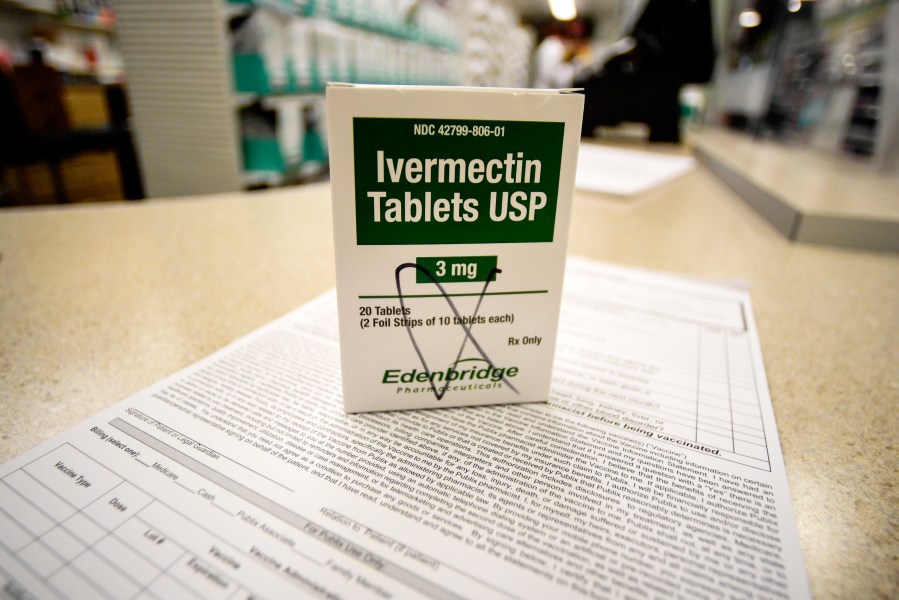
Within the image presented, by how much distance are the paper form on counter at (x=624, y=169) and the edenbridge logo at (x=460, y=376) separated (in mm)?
711

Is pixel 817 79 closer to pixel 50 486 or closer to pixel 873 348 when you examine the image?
pixel 873 348

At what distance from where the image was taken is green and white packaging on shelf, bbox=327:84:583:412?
0.29m

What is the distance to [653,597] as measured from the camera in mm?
219

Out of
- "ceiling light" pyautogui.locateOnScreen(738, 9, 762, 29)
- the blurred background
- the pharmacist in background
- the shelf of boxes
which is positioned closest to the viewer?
the blurred background

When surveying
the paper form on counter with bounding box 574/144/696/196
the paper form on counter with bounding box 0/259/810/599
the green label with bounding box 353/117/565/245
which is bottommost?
the paper form on counter with bounding box 0/259/810/599

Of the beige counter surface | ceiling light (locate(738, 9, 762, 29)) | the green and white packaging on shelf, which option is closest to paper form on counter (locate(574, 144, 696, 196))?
the beige counter surface

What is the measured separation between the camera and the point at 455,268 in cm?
32

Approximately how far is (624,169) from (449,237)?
3.75ft

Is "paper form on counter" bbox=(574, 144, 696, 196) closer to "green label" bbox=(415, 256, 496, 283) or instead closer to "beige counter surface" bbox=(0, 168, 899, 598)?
"beige counter surface" bbox=(0, 168, 899, 598)

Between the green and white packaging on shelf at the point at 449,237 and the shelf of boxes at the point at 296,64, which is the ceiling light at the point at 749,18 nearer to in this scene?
the shelf of boxes at the point at 296,64

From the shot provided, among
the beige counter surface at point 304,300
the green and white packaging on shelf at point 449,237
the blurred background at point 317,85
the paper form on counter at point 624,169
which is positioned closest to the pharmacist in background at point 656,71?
the blurred background at point 317,85

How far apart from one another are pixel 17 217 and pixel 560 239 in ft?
3.10

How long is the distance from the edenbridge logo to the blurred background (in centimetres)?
139

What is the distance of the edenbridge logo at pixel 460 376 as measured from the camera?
346mm
